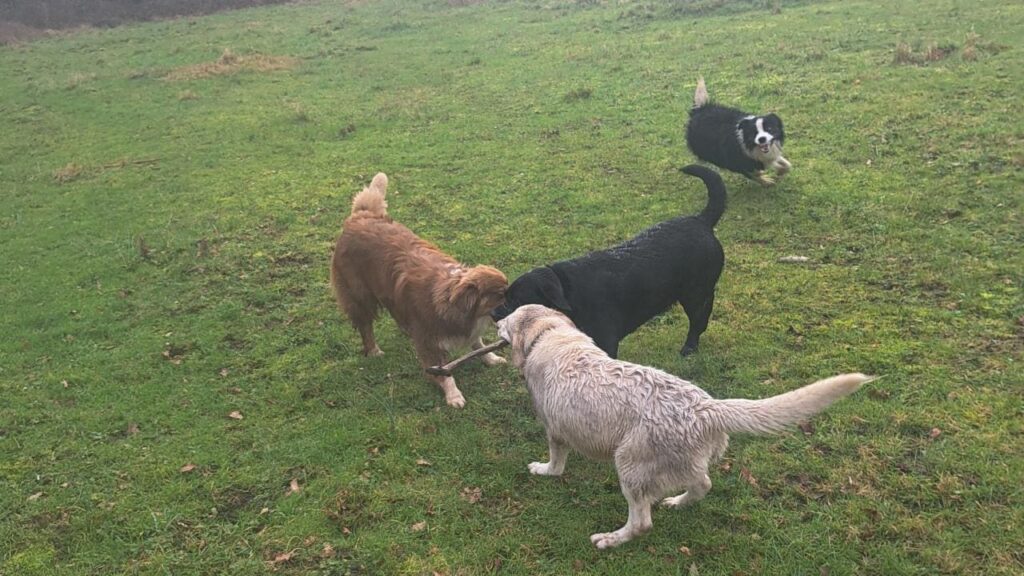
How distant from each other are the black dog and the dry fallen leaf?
1455 millimetres

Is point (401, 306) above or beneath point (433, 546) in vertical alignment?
above

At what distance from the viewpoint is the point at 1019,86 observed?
11961mm

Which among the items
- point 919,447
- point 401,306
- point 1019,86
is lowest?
→ point 919,447

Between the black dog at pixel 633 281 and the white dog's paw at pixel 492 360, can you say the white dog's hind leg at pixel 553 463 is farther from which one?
the white dog's paw at pixel 492 360

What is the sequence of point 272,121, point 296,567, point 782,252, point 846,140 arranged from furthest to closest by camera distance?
point 272,121, point 846,140, point 782,252, point 296,567

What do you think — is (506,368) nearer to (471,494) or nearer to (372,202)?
(471,494)

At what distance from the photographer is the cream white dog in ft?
12.5

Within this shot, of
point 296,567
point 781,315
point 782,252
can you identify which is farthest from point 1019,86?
point 296,567

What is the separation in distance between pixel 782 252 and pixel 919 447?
3783 mm

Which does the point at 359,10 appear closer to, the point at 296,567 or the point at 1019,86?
the point at 1019,86

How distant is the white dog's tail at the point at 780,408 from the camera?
3.51 meters

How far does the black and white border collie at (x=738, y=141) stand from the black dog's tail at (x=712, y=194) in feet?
13.2

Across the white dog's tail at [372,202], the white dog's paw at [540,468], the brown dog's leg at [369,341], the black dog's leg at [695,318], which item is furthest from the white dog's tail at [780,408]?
the white dog's tail at [372,202]

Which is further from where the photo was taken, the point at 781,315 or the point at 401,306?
the point at 781,315
